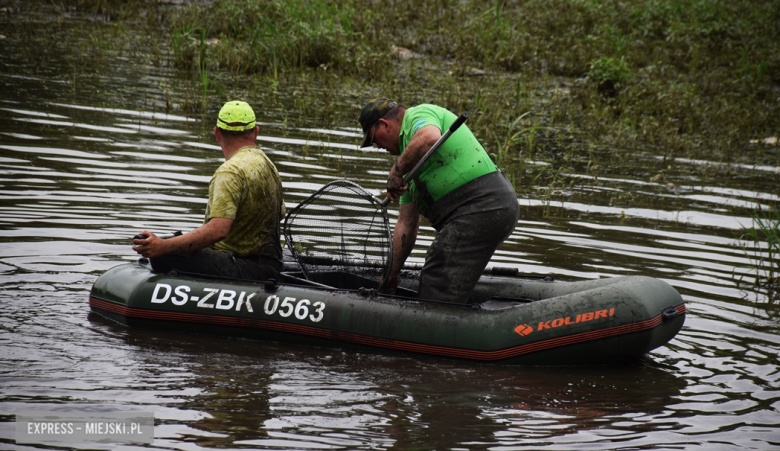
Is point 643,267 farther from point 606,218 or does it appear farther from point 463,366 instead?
point 463,366

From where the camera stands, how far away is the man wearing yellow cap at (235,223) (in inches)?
239

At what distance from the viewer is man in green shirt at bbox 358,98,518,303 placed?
593 cm

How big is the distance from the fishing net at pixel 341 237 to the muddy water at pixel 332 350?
2.54ft

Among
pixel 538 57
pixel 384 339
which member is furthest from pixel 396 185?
pixel 538 57

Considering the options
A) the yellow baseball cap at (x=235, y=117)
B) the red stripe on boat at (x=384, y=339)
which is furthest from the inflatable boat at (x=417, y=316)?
the yellow baseball cap at (x=235, y=117)

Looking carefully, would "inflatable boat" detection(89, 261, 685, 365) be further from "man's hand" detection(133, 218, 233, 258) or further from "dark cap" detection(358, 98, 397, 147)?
"dark cap" detection(358, 98, 397, 147)

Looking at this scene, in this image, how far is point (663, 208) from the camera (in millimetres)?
10289

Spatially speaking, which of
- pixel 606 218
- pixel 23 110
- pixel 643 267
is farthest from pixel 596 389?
pixel 23 110

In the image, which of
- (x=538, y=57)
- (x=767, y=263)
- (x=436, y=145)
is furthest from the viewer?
(x=538, y=57)

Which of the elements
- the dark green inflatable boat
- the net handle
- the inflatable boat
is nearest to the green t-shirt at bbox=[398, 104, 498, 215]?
the net handle

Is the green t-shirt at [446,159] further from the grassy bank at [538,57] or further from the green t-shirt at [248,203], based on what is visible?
the grassy bank at [538,57]

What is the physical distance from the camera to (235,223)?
6.36 metres

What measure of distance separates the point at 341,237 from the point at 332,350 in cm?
88

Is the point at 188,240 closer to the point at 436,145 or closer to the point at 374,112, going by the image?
the point at 374,112
